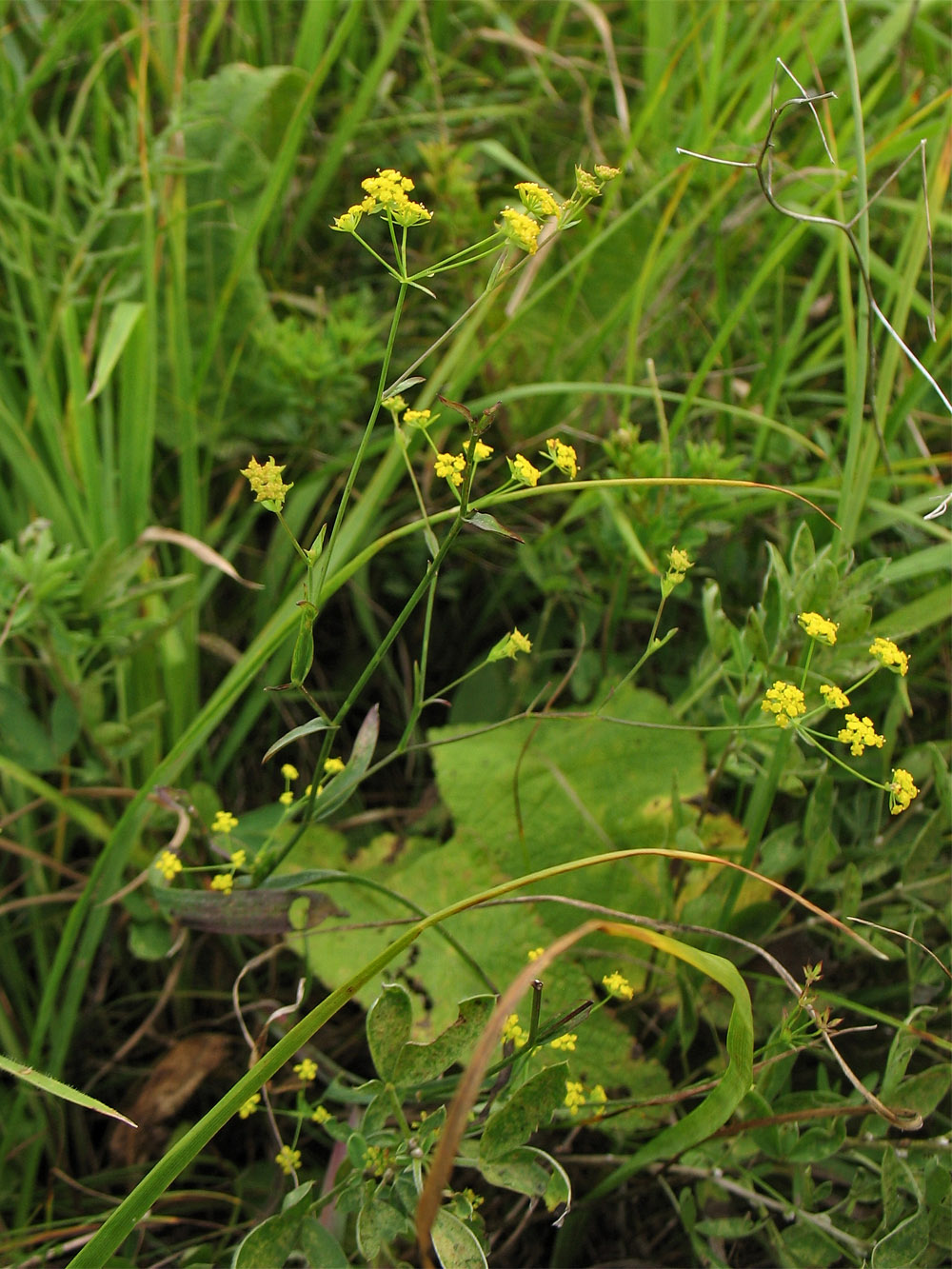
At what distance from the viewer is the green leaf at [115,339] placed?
4.03ft

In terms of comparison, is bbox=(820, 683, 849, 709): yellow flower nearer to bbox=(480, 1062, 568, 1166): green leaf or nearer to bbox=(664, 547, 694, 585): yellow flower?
bbox=(664, 547, 694, 585): yellow flower

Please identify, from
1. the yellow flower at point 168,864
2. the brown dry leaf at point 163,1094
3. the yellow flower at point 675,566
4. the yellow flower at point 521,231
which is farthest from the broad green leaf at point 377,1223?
the yellow flower at point 521,231

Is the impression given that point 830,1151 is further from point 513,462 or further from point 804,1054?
point 513,462

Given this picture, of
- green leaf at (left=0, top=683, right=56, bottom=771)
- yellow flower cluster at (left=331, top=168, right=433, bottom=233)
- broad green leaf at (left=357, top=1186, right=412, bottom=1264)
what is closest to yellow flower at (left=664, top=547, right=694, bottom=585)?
yellow flower cluster at (left=331, top=168, right=433, bottom=233)

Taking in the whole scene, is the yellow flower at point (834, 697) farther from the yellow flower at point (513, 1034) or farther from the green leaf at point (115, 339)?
the green leaf at point (115, 339)

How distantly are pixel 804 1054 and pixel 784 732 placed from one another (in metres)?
0.41

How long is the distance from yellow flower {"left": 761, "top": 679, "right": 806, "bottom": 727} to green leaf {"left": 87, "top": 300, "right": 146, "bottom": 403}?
85 cm

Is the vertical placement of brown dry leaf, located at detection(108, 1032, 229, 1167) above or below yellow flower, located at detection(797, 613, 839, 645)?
below

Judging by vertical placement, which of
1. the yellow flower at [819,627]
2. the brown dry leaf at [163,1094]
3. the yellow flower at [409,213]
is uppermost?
the yellow flower at [409,213]

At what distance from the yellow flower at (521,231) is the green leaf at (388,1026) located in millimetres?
573

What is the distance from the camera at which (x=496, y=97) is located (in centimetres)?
177

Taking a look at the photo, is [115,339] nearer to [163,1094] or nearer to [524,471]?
[524,471]

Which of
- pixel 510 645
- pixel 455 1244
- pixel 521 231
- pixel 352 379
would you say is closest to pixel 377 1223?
pixel 455 1244

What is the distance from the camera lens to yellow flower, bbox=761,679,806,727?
2.72 feet
